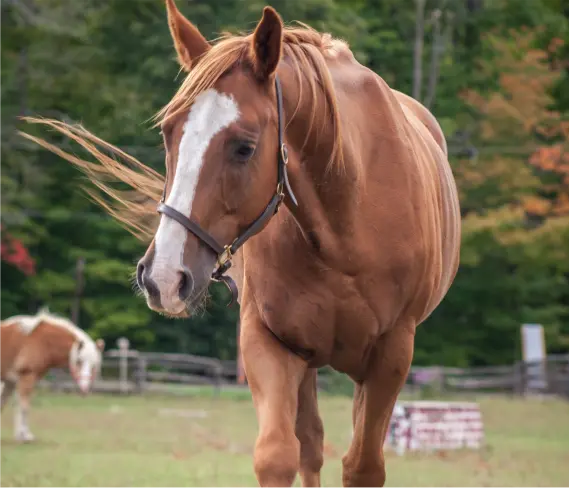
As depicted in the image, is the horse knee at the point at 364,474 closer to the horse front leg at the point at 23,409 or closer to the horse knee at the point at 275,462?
the horse knee at the point at 275,462

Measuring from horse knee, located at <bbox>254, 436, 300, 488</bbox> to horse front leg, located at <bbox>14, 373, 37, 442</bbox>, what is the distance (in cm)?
1067

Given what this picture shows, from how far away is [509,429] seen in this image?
1827cm

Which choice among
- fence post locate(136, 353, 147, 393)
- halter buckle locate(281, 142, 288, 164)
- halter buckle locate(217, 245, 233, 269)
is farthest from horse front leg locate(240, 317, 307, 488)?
fence post locate(136, 353, 147, 393)

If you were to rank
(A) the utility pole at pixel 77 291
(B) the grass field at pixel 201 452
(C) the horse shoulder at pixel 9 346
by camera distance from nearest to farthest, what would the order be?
1. (B) the grass field at pixel 201 452
2. (C) the horse shoulder at pixel 9 346
3. (A) the utility pole at pixel 77 291

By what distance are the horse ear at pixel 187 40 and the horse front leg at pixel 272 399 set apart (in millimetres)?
1186

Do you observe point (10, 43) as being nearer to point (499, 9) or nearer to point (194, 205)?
point (499, 9)

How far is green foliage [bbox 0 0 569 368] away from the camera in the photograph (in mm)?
29263

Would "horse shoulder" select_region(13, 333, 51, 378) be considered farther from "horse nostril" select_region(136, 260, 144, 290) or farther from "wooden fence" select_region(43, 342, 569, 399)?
"horse nostril" select_region(136, 260, 144, 290)

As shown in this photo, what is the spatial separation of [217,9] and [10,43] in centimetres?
544

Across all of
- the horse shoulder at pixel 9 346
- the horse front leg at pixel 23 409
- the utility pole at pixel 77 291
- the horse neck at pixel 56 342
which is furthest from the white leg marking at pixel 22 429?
the utility pole at pixel 77 291

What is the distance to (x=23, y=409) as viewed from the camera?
610 inches

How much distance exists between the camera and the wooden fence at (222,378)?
28.8 metres

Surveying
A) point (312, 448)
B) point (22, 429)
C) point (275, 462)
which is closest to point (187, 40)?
point (275, 462)

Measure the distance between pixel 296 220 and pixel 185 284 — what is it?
3.29ft
